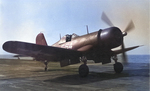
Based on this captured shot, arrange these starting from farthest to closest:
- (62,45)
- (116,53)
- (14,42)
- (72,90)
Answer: (62,45) → (116,53) → (14,42) → (72,90)

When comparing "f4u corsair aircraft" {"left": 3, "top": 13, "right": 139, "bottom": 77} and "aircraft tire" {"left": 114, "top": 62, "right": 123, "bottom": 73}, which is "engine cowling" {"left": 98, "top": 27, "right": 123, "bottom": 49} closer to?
"f4u corsair aircraft" {"left": 3, "top": 13, "right": 139, "bottom": 77}

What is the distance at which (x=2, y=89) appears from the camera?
17.3 feet

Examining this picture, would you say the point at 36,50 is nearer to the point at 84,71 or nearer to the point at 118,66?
the point at 84,71

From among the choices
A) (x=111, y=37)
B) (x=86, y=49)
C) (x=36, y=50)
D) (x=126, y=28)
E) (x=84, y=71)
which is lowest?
(x=84, y=71)

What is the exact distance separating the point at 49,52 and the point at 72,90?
12.1 ft

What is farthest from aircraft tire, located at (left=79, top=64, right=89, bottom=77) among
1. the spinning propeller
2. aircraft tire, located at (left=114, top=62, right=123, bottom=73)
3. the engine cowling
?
aircraft tire, located at (left=114, top=62, right=123, bottom=73)

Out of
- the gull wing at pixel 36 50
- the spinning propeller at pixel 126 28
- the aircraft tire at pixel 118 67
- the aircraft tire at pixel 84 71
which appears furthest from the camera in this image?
the aircraft tire at pixel 118 67

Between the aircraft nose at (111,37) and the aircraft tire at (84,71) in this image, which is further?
the aircraft tire at (84,71)

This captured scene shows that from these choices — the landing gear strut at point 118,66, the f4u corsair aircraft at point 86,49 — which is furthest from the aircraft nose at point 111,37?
the landing gear strut at point 118,66

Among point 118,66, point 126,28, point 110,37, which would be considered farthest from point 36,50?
point 118,66

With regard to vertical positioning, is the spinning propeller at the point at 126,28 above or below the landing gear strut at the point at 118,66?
above

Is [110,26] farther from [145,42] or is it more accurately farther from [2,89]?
[2,89]

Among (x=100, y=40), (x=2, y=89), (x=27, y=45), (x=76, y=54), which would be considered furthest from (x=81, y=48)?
(x=2, y=89)

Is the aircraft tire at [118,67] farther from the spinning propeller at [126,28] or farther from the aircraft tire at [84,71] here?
the aircraft tire at [84,71]
